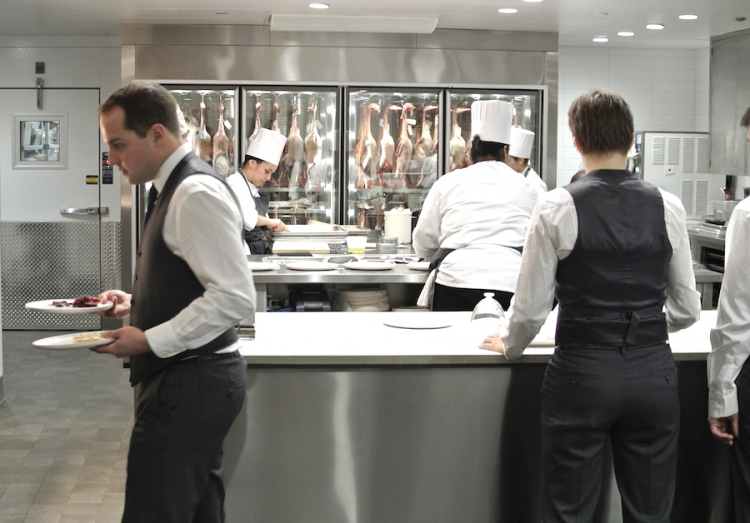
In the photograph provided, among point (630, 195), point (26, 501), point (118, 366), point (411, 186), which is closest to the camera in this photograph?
point (630, 195)

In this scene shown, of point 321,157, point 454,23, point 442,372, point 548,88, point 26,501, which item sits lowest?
point 26,501

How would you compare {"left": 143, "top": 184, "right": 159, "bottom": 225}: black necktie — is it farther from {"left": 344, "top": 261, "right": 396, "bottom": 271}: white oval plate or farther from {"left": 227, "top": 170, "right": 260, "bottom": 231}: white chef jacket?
{"left": 227, "top": 170, "right": 260, "bottom": 231}: white chef jacket

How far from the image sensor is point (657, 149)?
8.02m

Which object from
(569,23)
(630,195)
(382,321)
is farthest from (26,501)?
(569,23)

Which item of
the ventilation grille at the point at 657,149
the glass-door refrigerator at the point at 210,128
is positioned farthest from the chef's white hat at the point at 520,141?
the ventilation grille at the point at 657,149

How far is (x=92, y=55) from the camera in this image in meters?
7.83

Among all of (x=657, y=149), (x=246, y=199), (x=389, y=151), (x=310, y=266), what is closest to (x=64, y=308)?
(x=310, y=266)

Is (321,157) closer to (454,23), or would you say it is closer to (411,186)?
(411,186)

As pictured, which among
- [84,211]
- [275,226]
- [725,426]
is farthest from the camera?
[84,211]

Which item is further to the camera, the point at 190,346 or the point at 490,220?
the point at 490,220

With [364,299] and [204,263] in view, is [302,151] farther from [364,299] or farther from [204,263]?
[204,263]

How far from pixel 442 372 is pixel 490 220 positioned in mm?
1427

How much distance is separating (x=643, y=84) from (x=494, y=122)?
205 inches

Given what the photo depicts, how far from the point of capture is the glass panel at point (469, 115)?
7.23m
